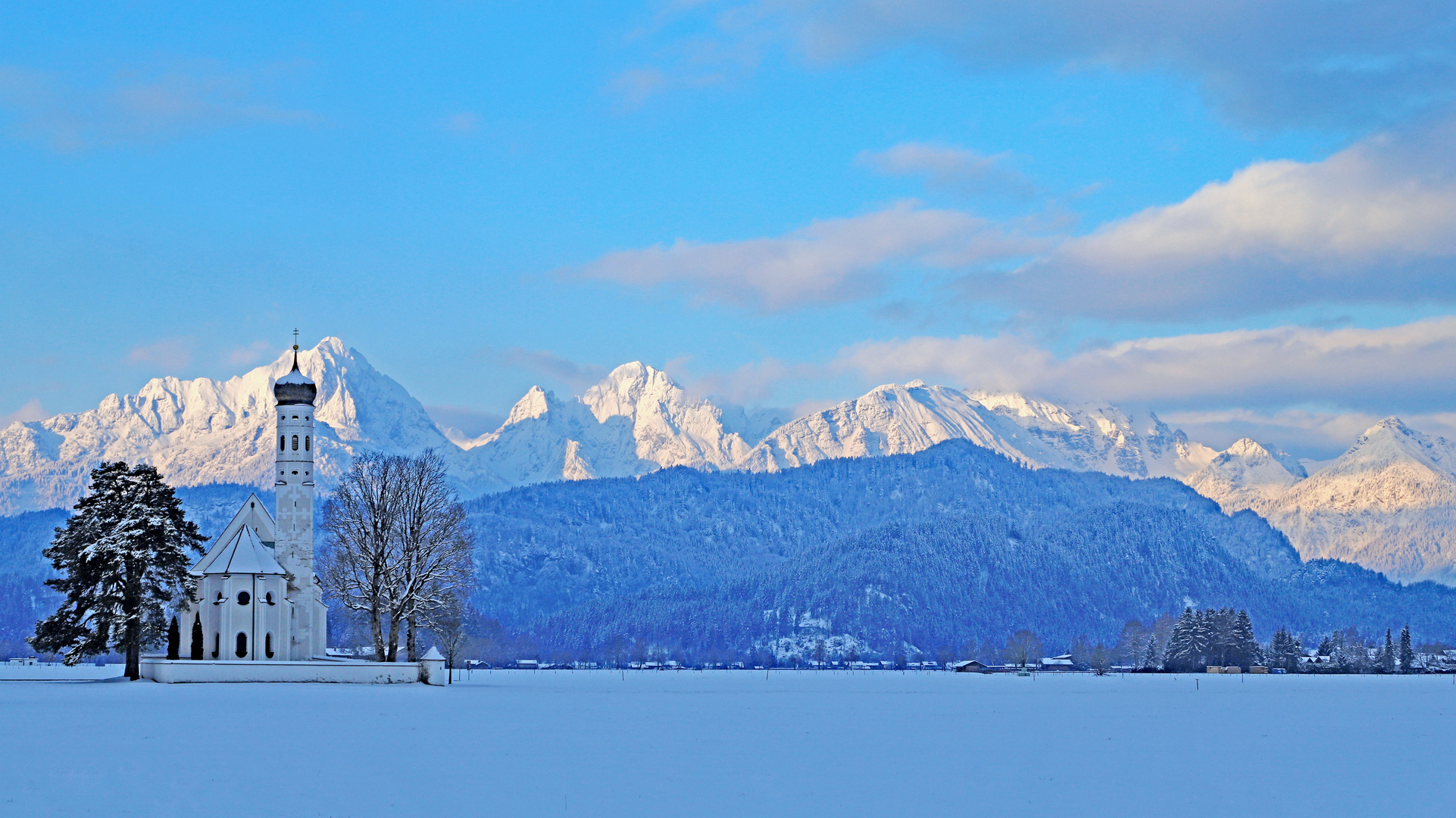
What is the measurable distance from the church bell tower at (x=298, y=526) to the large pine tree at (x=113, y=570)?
48.4ft

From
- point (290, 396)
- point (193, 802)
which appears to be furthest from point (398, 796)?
point (290, 396)

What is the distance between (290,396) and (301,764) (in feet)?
240

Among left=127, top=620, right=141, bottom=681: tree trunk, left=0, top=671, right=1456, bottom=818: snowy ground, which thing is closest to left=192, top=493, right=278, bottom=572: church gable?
left=127, top=620, right=141, bottom=681: tree trunk

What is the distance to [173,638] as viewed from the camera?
110188 mm

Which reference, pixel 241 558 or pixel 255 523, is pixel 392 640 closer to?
pixel 241 558

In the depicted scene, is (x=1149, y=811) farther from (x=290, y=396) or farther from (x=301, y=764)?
(x=290, y=396)

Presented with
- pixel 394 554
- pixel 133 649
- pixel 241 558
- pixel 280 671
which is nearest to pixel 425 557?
pixel 394 554

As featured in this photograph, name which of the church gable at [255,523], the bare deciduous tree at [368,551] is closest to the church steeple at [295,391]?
the church gable at [255,523]

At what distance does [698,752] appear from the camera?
178ft

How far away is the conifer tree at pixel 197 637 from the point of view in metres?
108

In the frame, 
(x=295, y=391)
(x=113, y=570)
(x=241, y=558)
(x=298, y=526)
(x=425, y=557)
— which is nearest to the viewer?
(x=113, y=570)

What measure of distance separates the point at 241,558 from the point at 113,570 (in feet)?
44.5

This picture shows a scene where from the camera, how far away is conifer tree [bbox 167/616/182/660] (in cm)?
10931

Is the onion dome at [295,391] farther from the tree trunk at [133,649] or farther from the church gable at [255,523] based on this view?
the tree trunk at [133,649]
